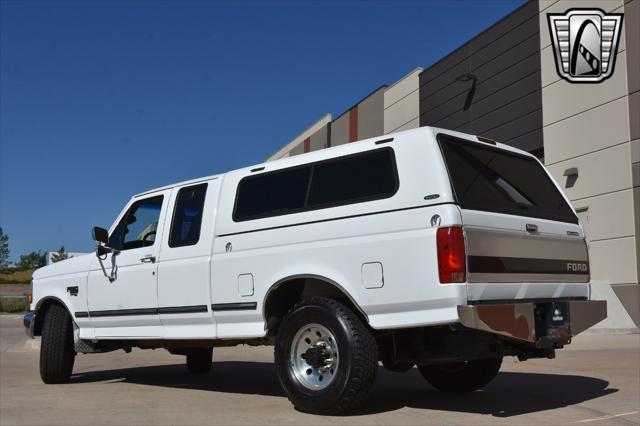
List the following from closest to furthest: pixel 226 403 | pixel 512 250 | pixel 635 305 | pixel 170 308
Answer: pixel 512 250
pixel 226 403
pixel 170 308
pixel 635 305

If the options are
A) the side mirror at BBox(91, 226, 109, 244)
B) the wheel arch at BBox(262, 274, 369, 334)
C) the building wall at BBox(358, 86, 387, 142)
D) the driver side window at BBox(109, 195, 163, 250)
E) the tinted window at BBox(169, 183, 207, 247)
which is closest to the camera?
the wheel arch at BBox(262, 274, 369, 334)

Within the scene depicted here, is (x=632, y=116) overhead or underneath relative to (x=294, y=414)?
overhead

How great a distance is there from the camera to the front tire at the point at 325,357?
5.53 m

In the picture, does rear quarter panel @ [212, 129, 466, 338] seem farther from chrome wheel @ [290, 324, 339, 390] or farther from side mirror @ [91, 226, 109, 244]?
side mirror @ [91, 226, 109, 244]

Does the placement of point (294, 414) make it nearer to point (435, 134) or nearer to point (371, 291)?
point (371, 291)

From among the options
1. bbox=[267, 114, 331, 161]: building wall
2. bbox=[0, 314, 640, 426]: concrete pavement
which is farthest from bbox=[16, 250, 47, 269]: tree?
bbox=[0, 314, 640, 426]: concrete pavement

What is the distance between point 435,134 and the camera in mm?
5695

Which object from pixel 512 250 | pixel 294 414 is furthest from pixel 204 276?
pixel 512 250

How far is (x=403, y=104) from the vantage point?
30797 mm

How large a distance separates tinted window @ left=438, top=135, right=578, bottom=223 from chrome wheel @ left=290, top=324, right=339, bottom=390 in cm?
158

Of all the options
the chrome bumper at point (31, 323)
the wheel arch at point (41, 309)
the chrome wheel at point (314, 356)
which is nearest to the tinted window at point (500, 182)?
the chrome wheel at point (314, 356)

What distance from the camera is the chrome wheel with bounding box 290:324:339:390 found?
5.81 m

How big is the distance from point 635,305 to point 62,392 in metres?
15.3

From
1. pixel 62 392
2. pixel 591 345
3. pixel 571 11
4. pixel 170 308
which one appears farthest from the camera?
pixel 571 11
